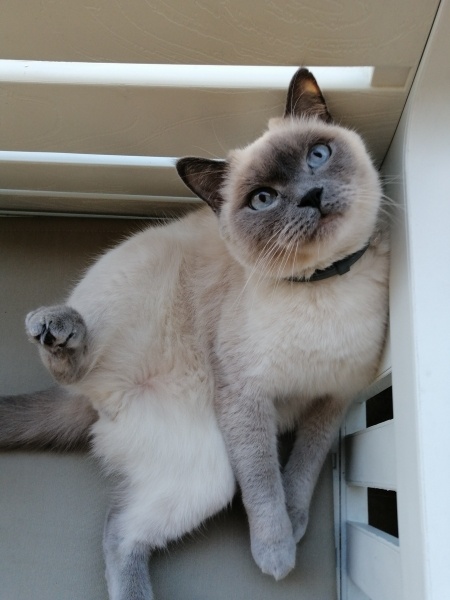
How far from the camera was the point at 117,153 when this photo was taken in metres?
1.37

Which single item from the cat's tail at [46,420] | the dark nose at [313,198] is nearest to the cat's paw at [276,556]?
the cat's tail at [46,420]

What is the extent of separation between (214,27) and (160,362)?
747 mm

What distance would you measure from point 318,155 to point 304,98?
4.4 inches

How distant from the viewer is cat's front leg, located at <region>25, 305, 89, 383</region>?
124cm

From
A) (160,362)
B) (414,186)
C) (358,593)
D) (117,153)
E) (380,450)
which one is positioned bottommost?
(358,593)

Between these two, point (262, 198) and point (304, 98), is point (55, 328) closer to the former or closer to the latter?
point (262, 198)

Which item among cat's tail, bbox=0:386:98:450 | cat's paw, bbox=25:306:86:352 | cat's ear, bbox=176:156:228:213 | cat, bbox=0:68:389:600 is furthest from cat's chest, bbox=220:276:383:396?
cat's tail, bbox=0:386:98:450

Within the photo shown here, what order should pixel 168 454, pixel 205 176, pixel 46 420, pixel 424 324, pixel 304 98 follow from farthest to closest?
pixel 46 420, pixel 168 454, pixel 205 176, pixel 304 98, pixel 424 324

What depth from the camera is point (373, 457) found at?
1309 millimetres

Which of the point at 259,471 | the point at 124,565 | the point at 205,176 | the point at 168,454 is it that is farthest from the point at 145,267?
the point at 124,565

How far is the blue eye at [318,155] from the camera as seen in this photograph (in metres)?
1.19

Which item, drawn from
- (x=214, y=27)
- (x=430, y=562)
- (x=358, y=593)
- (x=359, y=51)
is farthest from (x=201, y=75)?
(x=358, y=593)

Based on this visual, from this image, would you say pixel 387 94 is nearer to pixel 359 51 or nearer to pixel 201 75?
pixel 359 51

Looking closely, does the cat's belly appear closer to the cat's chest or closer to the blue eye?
the cat's chest
